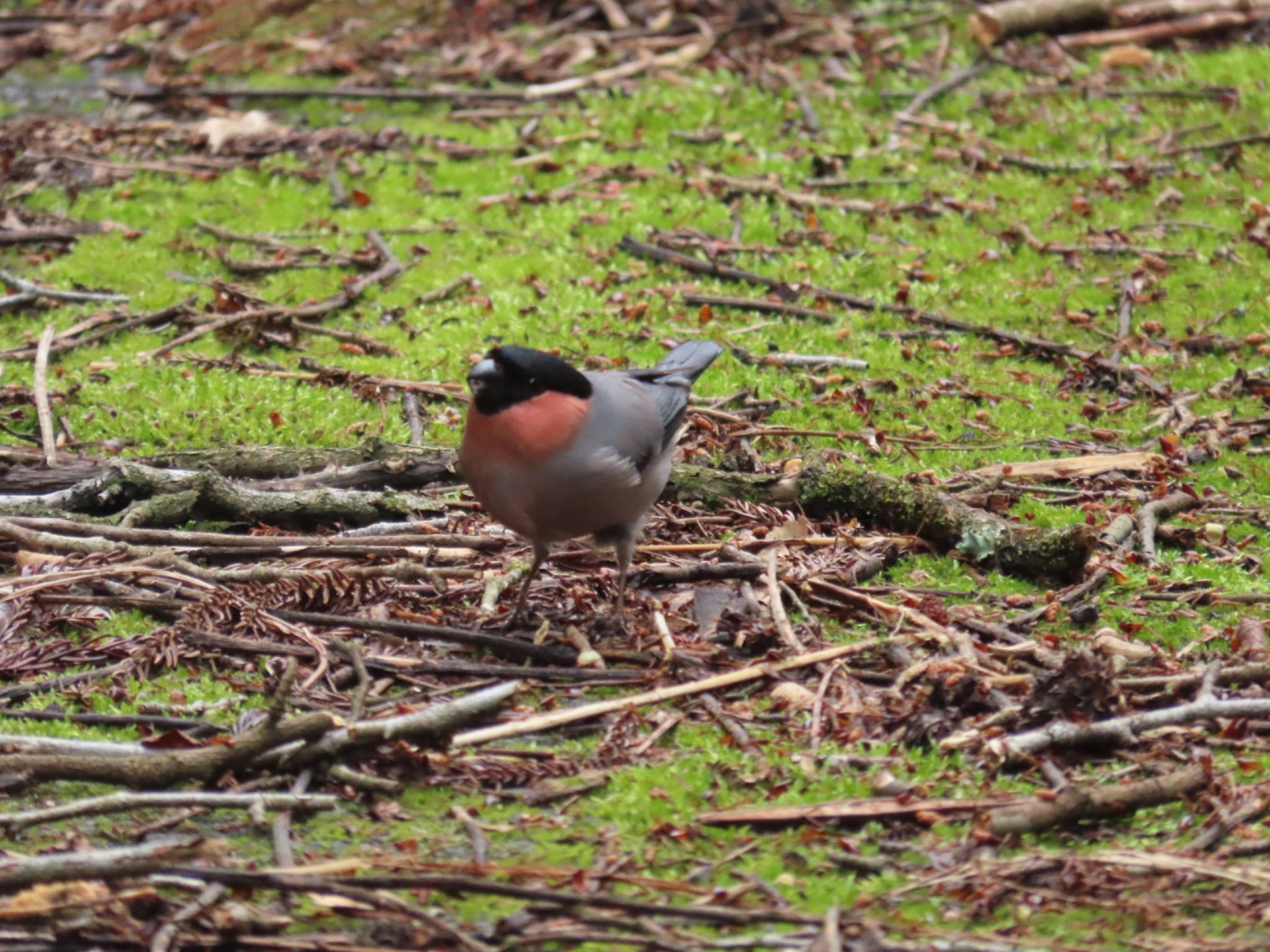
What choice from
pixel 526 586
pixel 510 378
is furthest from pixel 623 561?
pixel 510 378

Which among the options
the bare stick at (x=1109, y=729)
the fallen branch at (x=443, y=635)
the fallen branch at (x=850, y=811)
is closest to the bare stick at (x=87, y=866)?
the fallen branch at (x=850, y=811)

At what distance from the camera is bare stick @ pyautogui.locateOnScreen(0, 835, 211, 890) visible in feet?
11.5

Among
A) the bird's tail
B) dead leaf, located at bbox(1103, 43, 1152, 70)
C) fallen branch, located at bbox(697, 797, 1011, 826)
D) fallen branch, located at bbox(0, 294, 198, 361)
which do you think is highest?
the bird's tail

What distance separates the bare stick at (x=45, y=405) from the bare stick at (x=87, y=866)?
129 inches

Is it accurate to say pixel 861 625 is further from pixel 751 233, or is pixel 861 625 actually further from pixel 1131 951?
pixel 751 233

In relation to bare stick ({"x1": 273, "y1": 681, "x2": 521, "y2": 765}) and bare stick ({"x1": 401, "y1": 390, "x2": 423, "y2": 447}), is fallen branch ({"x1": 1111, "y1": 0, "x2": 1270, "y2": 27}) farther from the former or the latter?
bare stick ({"x1": 273, "y1": 681, "x2": 521, "y2": 765})

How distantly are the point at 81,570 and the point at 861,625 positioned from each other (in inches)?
109

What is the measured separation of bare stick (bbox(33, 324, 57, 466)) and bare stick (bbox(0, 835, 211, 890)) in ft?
10.7

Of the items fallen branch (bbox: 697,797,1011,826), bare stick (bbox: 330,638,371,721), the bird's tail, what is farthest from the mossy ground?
the bird's tail

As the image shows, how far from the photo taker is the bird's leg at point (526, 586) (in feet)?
18.1

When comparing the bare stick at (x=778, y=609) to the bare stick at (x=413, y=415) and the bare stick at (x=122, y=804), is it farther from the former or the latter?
the bare stick at (x=413, y=415)

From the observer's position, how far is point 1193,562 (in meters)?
6.20

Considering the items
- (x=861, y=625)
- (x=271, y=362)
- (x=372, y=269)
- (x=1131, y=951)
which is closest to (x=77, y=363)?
(x=271, y=362)

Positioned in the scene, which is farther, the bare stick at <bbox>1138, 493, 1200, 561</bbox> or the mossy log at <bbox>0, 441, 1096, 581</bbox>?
the bare stick at <bbox>1138, 493, 1200, 561</bbox>
